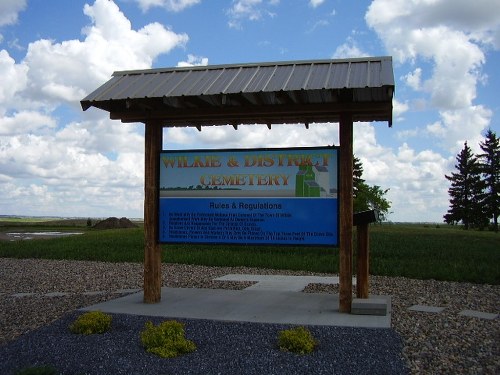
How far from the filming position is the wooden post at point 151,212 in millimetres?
9062

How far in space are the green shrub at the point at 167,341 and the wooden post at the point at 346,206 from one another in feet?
9.15

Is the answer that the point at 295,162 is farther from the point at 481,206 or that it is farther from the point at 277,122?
the point at 481,206

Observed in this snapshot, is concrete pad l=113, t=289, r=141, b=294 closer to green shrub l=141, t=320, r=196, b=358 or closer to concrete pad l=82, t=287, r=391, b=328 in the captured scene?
concrete pad l=82, t=287, r=391, b=328

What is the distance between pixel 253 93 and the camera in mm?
8031

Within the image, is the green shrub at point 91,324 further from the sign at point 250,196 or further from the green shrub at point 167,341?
the sign at point 250,196

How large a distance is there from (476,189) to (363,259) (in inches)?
2436

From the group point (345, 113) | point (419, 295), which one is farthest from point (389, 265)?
point (345, 113)

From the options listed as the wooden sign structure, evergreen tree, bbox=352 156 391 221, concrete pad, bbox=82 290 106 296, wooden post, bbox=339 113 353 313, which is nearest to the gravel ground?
wooden post, bbox=339 113 353 313

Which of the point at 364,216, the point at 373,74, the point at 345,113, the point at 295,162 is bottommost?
the point at 364,216

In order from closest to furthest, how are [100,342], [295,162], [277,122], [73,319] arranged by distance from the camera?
1. [100,342]
2. [73,319]
3. [295,162]
4. [277,122]

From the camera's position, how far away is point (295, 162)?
27.8ft

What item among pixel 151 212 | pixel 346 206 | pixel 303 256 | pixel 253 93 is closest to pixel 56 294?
pixel 151 212

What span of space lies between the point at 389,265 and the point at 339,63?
948 centimetres

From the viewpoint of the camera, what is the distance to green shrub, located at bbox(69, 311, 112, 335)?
703 cm
